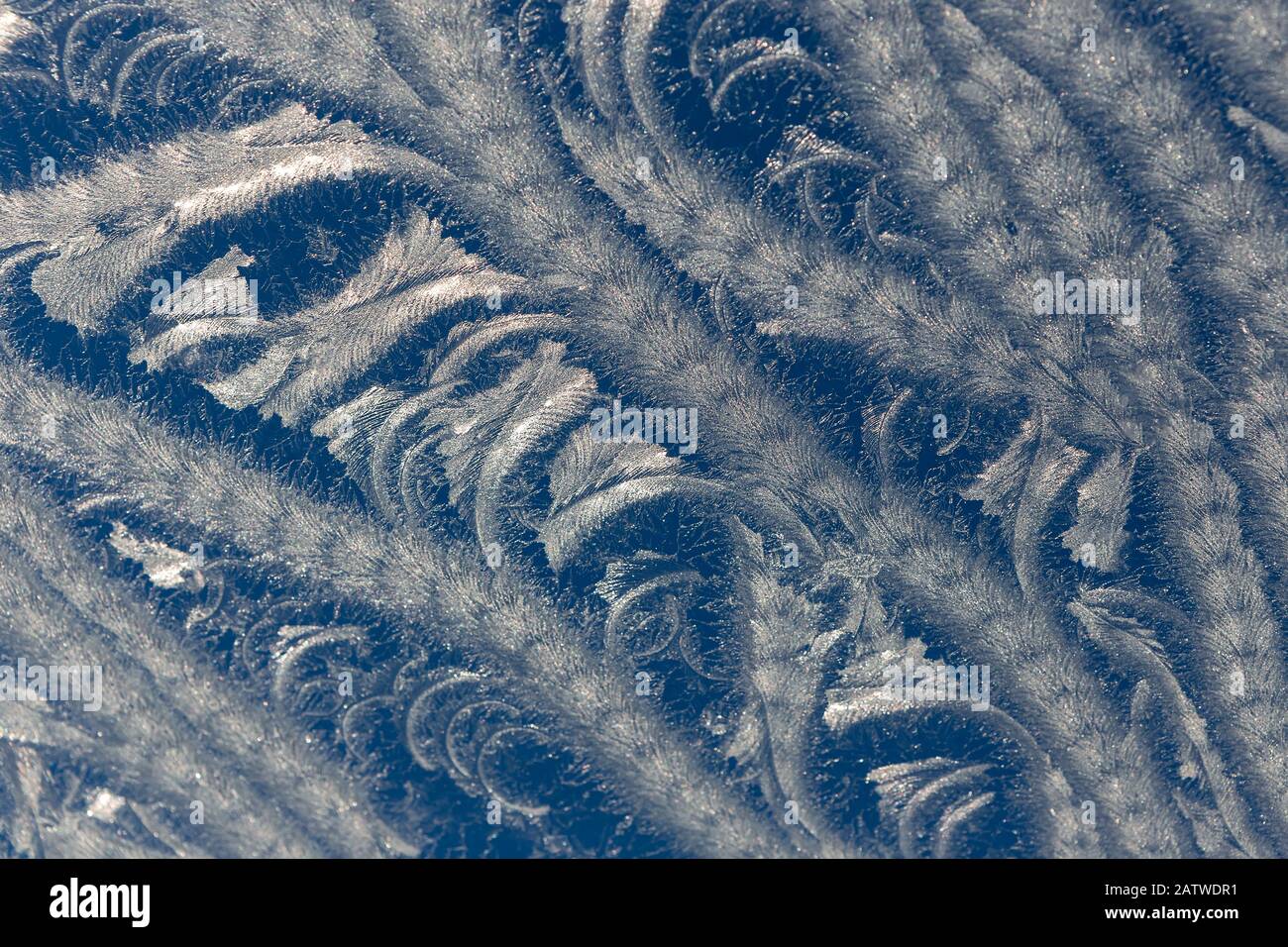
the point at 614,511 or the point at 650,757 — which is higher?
the point at 614,511

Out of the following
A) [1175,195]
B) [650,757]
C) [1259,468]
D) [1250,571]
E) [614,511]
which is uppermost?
[1175,195]

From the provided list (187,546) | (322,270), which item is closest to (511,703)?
(187,546)

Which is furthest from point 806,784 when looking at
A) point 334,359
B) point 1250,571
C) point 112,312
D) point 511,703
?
point 112,312

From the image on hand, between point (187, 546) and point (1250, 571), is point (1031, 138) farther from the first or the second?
point (187, 546)
